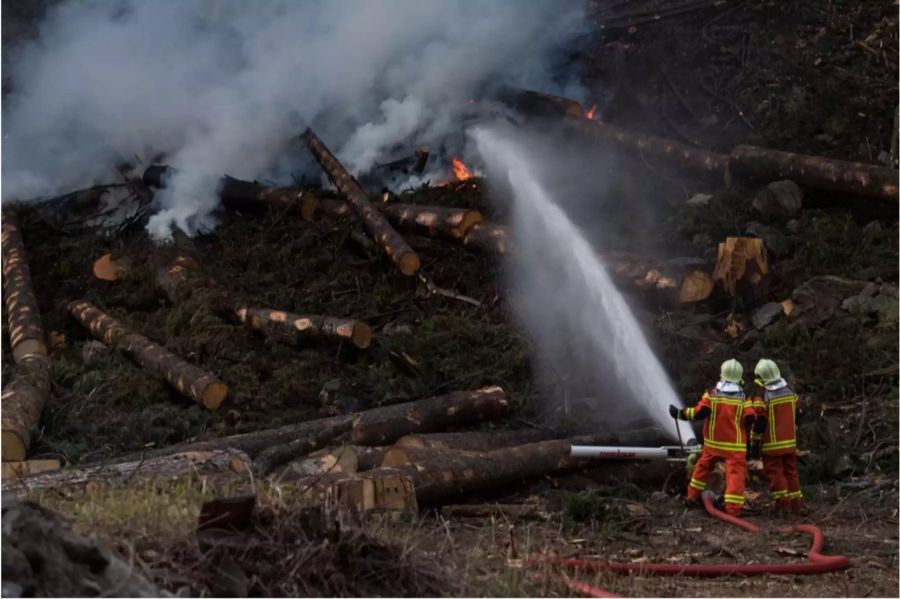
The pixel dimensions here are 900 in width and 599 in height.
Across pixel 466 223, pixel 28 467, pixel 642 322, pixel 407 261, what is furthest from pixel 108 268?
pixel 642 322

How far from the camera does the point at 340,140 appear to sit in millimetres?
17172

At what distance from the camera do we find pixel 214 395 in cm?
1130

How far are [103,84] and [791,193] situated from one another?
32.5 ft

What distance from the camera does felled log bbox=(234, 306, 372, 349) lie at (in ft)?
40.3

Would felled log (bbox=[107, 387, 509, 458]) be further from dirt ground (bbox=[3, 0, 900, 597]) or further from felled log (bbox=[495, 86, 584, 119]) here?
felled log (bbox=[495, 86, 584, 119])

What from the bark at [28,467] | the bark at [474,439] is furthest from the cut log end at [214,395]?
the bark at [474,439]

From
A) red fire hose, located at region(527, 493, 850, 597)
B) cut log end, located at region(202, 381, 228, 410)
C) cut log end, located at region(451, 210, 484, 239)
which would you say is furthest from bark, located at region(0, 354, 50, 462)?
red fire hose, located at region(527, 493, 850, 597)

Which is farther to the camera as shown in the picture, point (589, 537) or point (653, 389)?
point (653, 389)

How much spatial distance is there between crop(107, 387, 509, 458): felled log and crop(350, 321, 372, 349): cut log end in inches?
67.6

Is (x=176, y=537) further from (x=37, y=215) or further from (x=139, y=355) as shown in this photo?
(x=37, y=215)

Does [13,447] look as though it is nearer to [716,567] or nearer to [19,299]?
[19,299]

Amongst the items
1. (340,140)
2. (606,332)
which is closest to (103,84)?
(340,140)

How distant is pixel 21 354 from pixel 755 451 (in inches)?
308

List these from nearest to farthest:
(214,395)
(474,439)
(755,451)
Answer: (755,451) < (474,439) < (214,395)
